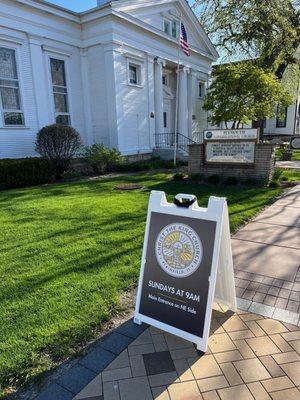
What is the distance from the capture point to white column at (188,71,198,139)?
796 inches

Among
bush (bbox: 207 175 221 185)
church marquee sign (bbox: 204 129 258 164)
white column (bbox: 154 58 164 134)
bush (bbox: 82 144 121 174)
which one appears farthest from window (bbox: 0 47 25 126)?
bush (bbox: 207 175 221 185)

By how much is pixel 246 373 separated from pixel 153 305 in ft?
2.88

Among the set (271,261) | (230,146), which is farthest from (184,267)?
(230,146)

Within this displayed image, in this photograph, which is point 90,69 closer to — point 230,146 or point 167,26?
point 167,26

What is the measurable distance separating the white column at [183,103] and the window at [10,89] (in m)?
A: 10.1

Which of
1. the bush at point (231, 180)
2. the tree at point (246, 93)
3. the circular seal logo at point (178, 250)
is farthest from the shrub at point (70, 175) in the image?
the circular seal logo at point (178, 250)

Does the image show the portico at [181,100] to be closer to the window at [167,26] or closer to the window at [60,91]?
the window at [167,26]

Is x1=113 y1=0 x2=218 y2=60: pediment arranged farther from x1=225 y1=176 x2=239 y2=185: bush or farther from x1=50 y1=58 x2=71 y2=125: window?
x1=225 y1=176 x2=239 y2=185: bush

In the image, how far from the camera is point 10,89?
12.0 metres

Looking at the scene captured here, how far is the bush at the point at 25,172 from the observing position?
31.9 ft

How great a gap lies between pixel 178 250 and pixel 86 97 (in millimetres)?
13529

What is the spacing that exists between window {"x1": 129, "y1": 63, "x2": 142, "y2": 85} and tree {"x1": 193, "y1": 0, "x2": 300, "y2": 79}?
670cm

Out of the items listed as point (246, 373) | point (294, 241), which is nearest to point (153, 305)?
point (246, 373)

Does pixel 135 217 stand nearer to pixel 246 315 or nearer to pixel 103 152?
pixel 246 315
